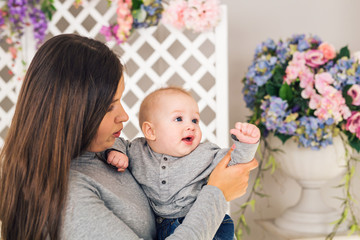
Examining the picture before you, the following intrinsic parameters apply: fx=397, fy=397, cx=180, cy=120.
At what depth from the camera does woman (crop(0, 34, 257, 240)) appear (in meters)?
0.83

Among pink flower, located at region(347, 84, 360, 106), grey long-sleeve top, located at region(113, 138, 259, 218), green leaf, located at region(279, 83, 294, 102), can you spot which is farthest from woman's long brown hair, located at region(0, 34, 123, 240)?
pink flower, located at region(347, 84, 360, 106)

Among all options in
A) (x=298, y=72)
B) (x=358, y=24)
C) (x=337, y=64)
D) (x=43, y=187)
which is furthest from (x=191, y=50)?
(x=43, y=187)

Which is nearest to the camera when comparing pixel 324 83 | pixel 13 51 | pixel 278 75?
pixel 324 83

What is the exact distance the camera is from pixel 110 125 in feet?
3.10

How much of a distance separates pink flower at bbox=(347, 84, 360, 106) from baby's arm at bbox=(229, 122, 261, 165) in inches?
39.7

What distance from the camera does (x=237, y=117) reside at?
256 centimetres

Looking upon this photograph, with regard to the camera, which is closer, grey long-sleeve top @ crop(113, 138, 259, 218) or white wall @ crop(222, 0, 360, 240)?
grey long-sleeve top @ crop(113, 138, 259, 218)

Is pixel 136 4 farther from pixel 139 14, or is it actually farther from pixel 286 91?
pixel 286 91

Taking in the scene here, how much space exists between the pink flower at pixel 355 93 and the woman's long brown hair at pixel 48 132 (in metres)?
1.31

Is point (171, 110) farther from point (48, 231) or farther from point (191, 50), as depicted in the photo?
point (191, 50)

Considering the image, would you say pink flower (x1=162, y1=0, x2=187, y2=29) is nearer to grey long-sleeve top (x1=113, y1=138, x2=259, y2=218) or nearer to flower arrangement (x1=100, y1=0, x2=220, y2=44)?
flower arrangement (x1=100, y1=0, x2=220, y2=44)

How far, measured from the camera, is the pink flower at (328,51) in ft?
6.15

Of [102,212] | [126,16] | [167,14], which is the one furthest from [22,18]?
[102,212]

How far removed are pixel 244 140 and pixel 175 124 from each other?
26 cm
